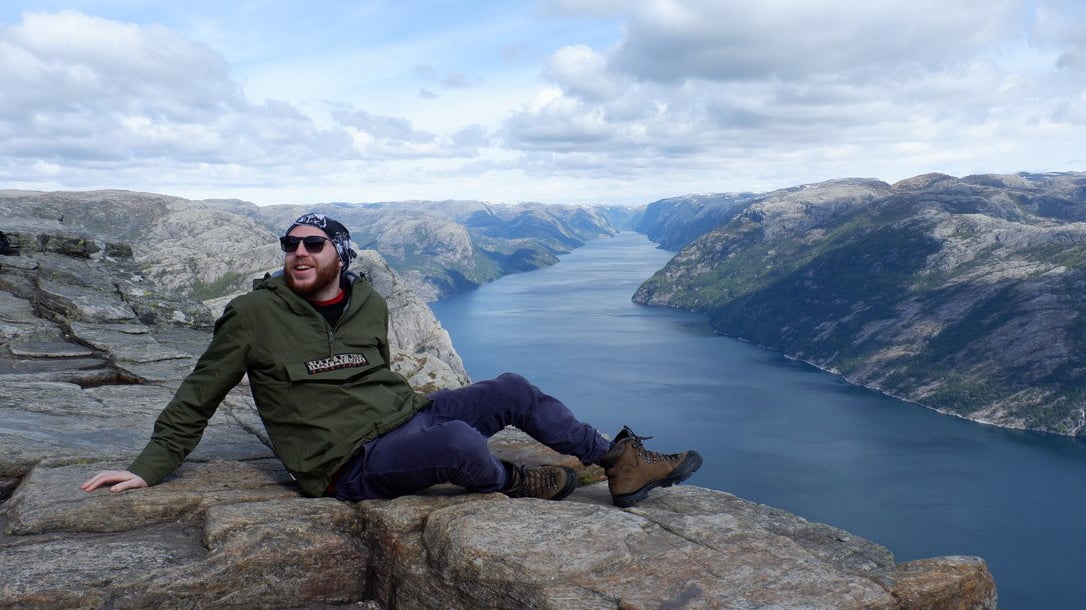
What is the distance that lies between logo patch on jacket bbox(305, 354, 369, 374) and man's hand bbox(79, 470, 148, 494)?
2.38 meters

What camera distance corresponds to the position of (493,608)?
22.2ft

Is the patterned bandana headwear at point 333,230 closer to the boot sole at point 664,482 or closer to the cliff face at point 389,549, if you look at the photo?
the cliff face at point 389,549

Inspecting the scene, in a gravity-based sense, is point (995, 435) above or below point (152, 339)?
below

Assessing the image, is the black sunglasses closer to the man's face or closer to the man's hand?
the man's face

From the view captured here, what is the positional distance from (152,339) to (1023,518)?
145321 millimetres

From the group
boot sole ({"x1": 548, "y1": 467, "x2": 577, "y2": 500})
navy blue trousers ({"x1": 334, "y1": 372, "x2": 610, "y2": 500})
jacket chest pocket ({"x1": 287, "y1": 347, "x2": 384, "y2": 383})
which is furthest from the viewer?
boot sole ({"x1": 548, "y1": 467, "x2": 577, "y2": 500})

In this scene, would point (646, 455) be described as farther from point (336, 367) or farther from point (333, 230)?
point (333, 230)

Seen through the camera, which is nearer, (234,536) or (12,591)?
(12,591)

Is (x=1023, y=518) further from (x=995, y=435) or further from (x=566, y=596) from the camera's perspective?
(x=566, y=596)

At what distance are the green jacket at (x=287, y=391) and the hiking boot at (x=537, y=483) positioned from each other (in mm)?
1597

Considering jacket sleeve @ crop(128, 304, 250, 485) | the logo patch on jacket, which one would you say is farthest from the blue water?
jacket sleeve @ crop(128, 304, 250, 485)

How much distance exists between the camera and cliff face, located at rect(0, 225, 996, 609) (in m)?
6.47

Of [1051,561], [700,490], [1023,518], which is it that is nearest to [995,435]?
[1023,518]

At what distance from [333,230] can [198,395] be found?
270 centimetres
